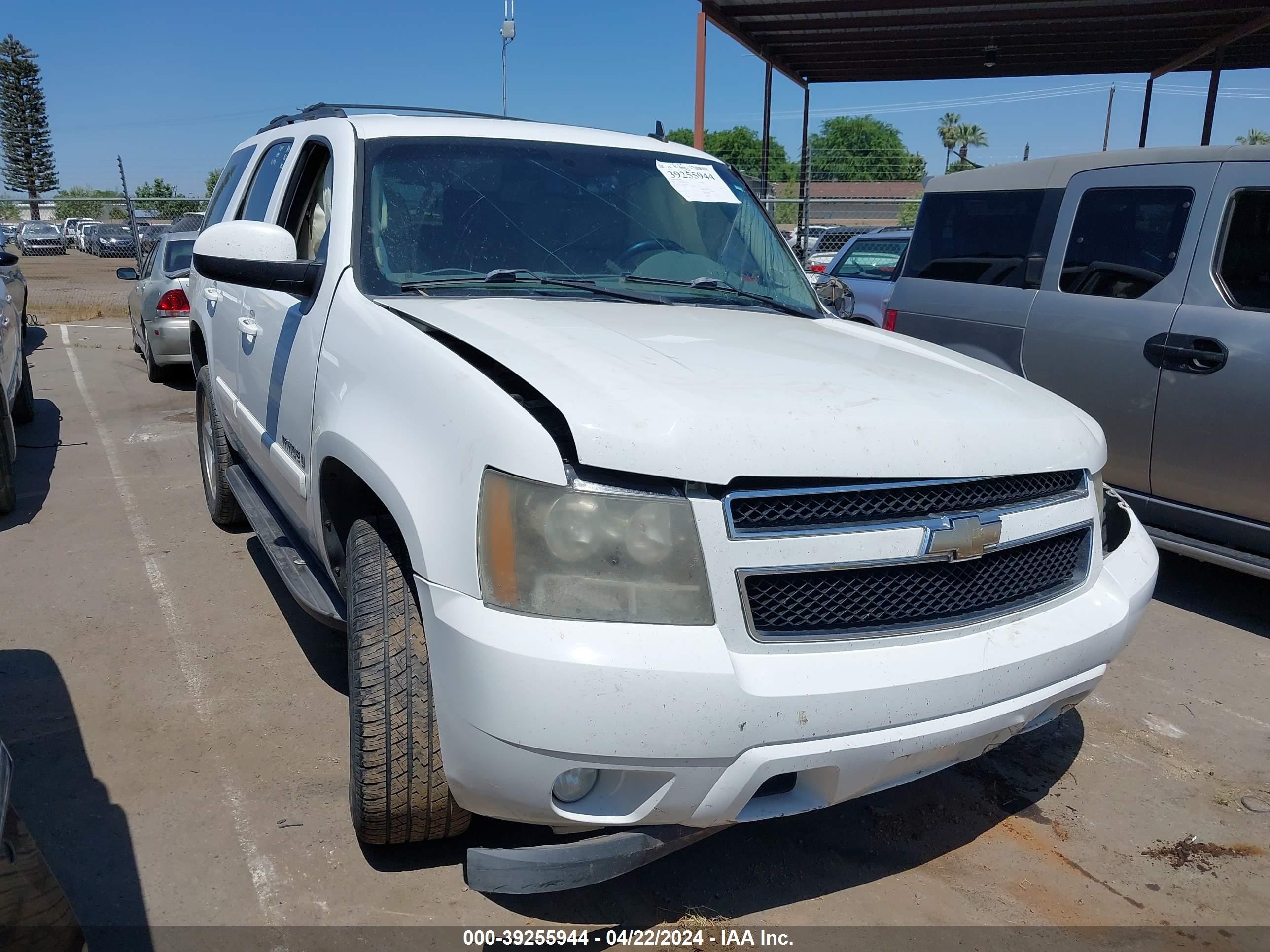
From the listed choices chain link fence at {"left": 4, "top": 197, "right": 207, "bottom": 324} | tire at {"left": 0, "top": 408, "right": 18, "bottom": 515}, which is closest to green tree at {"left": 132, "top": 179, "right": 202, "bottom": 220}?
chain link fence at {"left": 4, "top": 197, "right": 207, "bottom": 324}

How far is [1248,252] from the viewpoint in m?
4.33

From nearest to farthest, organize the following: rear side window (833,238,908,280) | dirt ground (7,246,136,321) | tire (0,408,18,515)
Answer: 1. tire (0,408,18,515)
2. rear side window (833,238,908,280)
3. dirt ground (7,246,136,321)

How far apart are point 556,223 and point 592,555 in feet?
5.57

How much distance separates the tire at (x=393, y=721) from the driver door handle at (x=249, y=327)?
168cm

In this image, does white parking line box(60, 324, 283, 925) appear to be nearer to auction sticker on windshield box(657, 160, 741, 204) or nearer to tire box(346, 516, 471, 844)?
tire box(346, 516, 471, 844)

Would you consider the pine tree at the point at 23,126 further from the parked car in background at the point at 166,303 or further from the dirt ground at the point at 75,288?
the parked car in background at the point at 166,303

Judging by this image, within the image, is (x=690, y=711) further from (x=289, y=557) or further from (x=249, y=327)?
(x=249, y=327)

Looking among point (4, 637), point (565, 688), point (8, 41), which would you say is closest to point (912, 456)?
point (565, 688)

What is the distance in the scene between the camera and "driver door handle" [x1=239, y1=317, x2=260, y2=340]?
147 inches

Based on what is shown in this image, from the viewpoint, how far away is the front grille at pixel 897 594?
206 cm

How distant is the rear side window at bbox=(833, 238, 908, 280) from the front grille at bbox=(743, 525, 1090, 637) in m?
8.42

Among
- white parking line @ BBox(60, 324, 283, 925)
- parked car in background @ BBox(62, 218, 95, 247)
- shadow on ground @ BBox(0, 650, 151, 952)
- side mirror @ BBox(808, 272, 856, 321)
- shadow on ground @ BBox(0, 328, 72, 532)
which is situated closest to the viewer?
shadow on ground @ BBox(0, 650, 151, 952)

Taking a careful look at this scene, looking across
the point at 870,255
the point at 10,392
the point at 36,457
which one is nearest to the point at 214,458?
the point at 10,392

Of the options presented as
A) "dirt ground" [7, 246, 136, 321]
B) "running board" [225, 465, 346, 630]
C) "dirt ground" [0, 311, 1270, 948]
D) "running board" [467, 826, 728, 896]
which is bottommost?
"dirt ground" [0, 311, 1270, 948]
